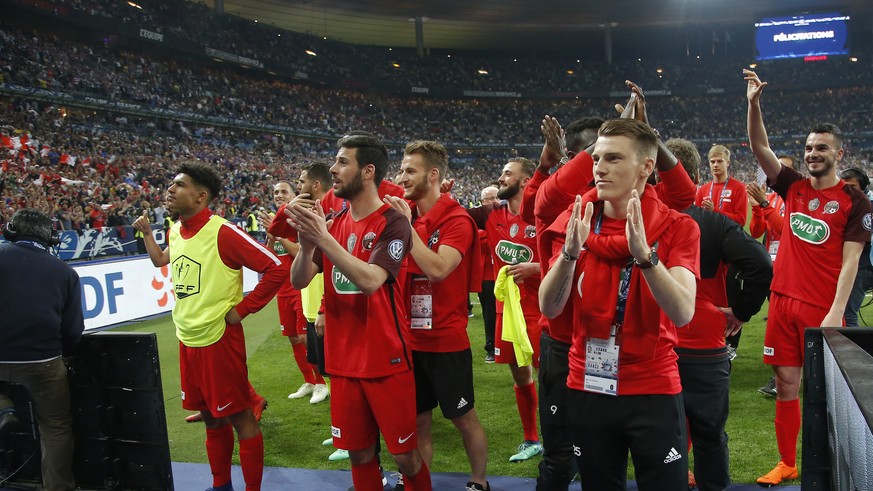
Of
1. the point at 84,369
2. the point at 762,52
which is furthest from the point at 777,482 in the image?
the point at 762,52

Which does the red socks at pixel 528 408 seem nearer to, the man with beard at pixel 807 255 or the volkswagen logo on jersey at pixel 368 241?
the man with beard at pixel 807 255

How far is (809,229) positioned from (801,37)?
45.8 meters

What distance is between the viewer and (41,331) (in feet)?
13.2

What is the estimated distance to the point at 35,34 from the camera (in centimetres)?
2617

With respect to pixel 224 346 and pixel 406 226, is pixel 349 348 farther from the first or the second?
pixel 224 346

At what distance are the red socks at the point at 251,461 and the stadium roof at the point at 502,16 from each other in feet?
119

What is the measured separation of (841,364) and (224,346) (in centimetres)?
328

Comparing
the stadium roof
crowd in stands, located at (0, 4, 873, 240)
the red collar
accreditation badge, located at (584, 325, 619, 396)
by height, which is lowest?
accreditation badge, located at (584, 325, 619, 396)

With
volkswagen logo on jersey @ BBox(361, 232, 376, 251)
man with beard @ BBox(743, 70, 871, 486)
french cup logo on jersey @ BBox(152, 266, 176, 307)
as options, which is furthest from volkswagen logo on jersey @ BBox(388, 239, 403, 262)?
french cup logo on jersey @ BBox(152, 266, 176, 307)

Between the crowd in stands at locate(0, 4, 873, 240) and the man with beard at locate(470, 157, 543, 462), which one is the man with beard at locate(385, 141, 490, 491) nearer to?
the man with beard at locate(470, 157, 543, 462)

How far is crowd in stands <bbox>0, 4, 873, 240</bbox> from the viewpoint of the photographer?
797 inches

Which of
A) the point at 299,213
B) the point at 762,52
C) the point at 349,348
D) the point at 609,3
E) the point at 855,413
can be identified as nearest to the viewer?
the point at 855,413

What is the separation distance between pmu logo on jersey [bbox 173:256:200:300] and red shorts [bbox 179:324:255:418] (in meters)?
0.34

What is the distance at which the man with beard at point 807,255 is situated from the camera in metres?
4.07
